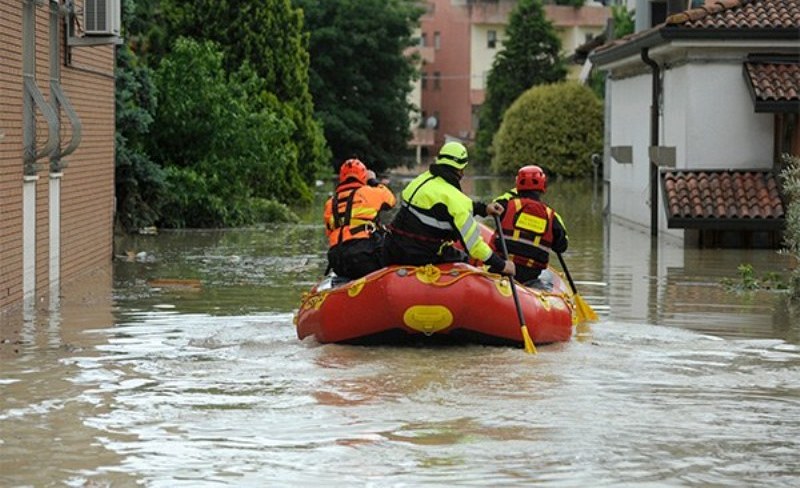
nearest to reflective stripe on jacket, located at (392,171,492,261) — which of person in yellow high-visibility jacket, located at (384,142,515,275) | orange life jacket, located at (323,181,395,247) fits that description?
person in yellow high-visibility jacket, located at (384,142,515,275)

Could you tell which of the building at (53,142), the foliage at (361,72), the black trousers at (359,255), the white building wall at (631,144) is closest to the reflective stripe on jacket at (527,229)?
the black trousers at (359,255)

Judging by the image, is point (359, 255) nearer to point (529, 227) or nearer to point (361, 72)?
point (529, 227)

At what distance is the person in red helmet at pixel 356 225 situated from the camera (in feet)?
58.9

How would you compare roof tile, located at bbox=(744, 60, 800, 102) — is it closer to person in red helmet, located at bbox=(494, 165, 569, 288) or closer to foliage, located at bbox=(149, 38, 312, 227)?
foliage, located at bbox=(149, 38, 312, 227)

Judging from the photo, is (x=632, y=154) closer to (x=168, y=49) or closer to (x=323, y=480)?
(x=168, y=49)

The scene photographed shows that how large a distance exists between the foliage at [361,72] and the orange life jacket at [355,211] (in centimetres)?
5459

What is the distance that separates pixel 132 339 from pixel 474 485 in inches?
322

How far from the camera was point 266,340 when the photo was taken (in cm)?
1819

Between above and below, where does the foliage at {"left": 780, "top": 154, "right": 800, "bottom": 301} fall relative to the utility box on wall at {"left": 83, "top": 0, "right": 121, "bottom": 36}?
below

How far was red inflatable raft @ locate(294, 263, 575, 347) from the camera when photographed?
16469 millimetres

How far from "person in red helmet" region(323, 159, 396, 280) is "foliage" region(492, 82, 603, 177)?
54257 millimetres

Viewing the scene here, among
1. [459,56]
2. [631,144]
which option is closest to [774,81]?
[631,144]

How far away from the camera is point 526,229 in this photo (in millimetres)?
18328

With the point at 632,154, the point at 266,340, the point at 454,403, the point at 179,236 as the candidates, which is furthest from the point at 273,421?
the point at 632,154
